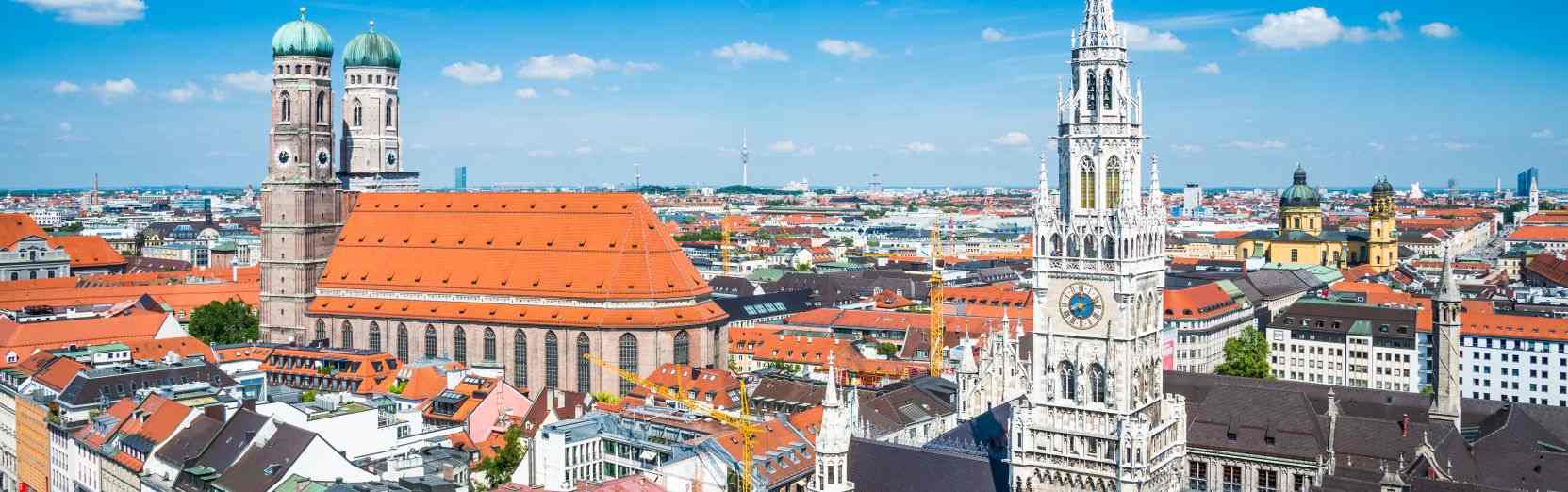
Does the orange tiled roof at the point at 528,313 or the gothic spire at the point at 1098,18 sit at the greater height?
→ the gothic spire at the point at 1098,18

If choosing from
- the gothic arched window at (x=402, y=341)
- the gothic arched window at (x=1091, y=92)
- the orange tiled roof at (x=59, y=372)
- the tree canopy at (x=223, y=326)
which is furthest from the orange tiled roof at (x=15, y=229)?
the gothic arched window at (x=1091, y=92)

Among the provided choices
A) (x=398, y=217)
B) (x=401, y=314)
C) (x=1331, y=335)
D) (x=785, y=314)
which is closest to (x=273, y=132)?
(x=398, y=217)

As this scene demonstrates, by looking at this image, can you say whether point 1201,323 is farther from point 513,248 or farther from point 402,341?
point 402,341

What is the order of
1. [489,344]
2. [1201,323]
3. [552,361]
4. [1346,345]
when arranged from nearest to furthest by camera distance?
[552,361] < [489,344] < [1346,345] < [1201,323]

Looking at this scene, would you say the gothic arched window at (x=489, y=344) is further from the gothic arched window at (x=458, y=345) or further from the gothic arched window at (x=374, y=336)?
the gothic arched window at (x=374, y=336)

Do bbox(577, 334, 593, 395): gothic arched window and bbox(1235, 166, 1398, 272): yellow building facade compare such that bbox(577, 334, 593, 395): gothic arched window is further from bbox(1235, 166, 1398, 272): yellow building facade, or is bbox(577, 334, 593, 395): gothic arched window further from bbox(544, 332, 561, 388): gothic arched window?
bbox(1235, 166, 1398, 272): yellow building facade

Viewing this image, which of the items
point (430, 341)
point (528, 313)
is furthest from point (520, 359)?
point (430, 341)
